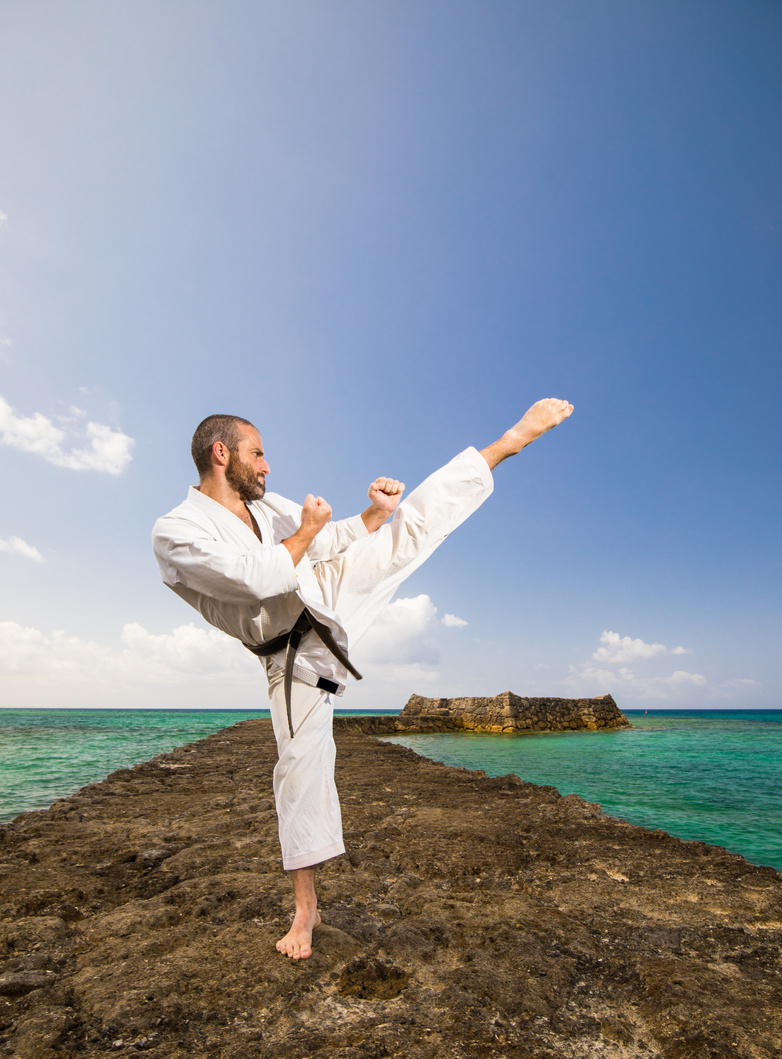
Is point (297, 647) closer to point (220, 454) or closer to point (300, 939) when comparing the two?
point (220, 454)

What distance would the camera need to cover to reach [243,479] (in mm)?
2352

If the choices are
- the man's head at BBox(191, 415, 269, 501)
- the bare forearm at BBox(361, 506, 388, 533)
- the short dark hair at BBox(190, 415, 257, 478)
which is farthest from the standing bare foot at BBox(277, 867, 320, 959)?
the short dark hair at BBox(190, 415, 257, 478)

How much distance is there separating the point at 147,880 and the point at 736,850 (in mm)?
6039

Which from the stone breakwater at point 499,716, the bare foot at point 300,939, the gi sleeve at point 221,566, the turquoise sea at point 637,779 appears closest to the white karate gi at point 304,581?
the gi sleeve at point 221,566

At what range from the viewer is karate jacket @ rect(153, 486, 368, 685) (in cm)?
187

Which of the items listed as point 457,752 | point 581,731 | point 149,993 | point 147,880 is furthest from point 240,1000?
point 581,731

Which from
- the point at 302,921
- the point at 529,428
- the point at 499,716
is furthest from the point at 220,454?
the point at 499,716

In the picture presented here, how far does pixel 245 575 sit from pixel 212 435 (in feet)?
2.68

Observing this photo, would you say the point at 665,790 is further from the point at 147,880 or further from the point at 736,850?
the point at 147,880

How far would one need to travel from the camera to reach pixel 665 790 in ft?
32.8

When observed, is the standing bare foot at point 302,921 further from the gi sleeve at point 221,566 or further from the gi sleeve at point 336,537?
the gi sleeve at point 336,537

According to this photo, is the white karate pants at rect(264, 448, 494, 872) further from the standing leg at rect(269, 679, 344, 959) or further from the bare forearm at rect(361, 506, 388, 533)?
the bare forearm at rect(361, 506, 388, 533)

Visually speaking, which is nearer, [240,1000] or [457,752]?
[240,1000]

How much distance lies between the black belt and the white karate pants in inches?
1.6
